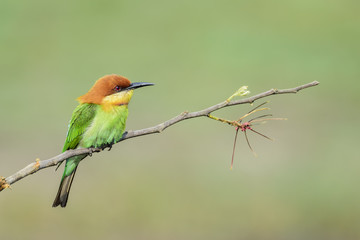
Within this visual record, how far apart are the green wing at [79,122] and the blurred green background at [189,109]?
393 cm

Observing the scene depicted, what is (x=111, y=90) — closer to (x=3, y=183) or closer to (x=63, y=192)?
(x=63, y=192)

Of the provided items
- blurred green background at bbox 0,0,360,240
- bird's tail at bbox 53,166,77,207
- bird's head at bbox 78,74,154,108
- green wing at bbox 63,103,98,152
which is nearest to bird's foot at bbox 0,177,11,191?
bird's tail at bbox 53,166,77,207

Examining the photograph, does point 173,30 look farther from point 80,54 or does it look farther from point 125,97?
point 125,97

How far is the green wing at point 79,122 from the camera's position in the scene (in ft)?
8.19

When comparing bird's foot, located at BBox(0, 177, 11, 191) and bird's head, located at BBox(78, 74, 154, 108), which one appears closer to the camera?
bird's foot, located at BBox(0, 177, 11, 191)

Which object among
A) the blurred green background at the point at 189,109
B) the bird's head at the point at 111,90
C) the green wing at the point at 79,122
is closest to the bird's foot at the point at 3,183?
the bird's head at the point at 111,90

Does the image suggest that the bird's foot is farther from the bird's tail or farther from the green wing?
the green wing

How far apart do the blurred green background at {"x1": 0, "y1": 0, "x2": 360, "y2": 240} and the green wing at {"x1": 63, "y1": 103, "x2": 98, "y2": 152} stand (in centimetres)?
393

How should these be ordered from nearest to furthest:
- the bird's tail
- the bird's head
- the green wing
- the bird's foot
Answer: the bird's foot, the bird's tail, the bird's head, the green wing

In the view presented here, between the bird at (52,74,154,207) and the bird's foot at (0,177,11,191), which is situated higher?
the bird at (52,74,154,207)

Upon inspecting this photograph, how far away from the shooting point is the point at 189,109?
30.9 ft

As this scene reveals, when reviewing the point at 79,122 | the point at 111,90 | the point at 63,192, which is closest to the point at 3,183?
the point at 63,192

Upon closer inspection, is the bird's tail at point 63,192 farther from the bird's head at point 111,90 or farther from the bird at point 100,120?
the bird's head at point 111,90

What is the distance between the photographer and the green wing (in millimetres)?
2496
